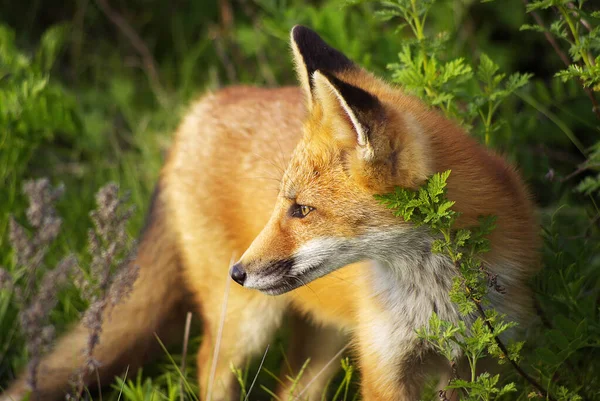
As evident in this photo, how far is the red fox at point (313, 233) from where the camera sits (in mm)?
2824

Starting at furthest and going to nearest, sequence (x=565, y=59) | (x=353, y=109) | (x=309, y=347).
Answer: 1. (x=309, y=347)
2. (x=565, y=59)
3. (x=353, y=109)

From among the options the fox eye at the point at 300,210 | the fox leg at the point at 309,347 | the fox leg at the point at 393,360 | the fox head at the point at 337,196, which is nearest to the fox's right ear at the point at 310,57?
the fox head at the point at 337,196

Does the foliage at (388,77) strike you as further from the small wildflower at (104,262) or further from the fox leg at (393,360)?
the small wildflower at (104,262)

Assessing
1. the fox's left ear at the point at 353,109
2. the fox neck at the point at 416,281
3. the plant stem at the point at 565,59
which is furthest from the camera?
the plant stem at the point at 565,59

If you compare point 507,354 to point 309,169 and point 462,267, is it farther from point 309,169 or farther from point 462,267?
point 309,169

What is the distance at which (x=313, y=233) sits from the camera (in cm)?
286

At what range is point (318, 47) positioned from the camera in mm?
3240

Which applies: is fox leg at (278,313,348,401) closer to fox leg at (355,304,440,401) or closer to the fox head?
fox leg at (355,304,440,401)

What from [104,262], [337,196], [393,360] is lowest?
[393,360]

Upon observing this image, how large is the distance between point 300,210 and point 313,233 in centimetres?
11

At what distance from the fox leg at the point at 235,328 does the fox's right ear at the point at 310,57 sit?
112 centimetres

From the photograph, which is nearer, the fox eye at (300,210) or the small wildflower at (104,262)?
the fox eye at (300,210)

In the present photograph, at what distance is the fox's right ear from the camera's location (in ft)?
10.2

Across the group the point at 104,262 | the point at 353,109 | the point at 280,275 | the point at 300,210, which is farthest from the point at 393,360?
the point at 104,262
